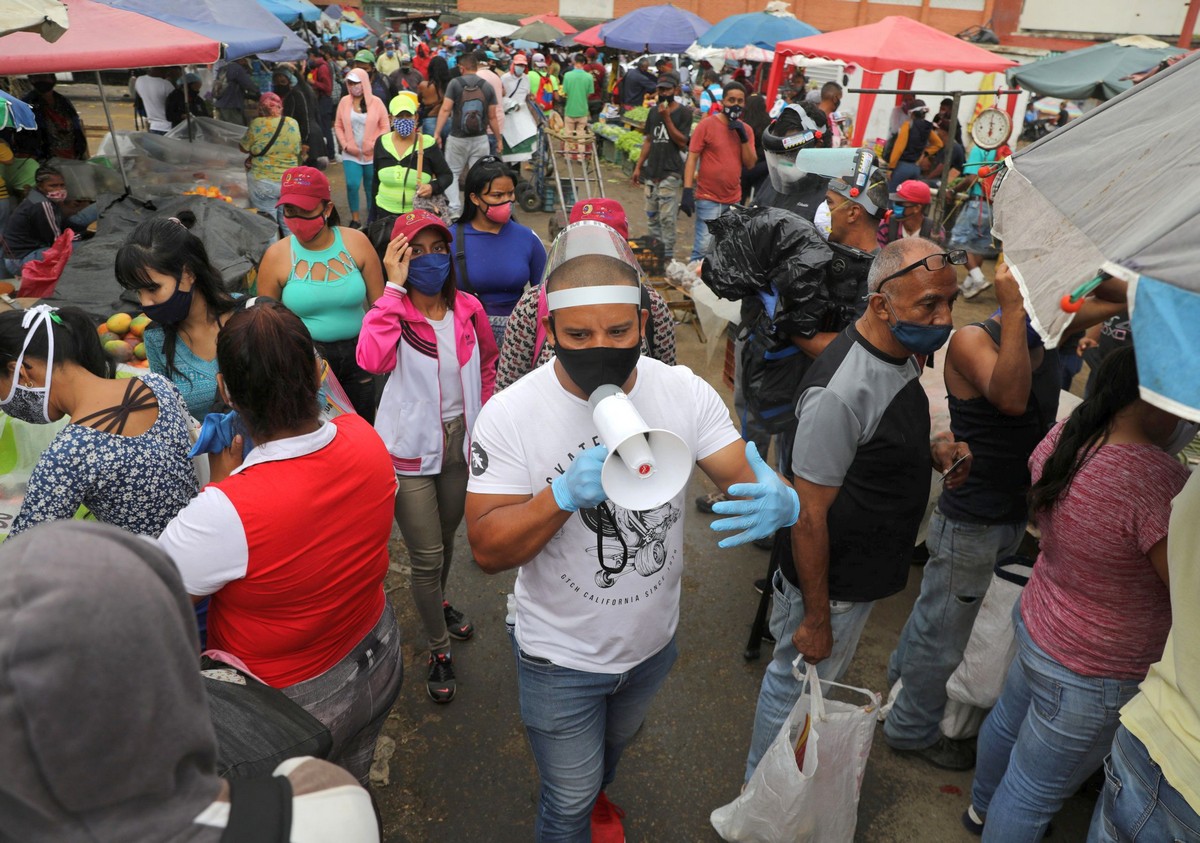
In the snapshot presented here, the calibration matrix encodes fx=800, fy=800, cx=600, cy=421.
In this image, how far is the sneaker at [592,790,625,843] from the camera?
2717 millimetres

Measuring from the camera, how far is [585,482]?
5.45 ft

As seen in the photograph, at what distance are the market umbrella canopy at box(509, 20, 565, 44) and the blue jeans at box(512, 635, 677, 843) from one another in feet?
79.4

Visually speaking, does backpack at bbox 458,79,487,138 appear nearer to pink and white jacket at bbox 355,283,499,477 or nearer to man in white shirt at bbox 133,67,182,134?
man in white shirt at bbox 133,67,182,134

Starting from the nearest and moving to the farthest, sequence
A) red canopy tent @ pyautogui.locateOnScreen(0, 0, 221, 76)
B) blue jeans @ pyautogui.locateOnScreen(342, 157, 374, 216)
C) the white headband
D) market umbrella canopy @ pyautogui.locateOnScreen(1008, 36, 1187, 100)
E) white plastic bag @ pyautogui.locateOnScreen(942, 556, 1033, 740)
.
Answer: the white headband → white plastic bag @ pyautogui.locateOnScreen(942, 556, 1033, 740) → red canopy tent @ pyautogui.locateOnScreen(0, 0, 221, 76) → blue jeans @ pyautogui.locateOnScreen(342, 157, 374, 216) → market umbrella canopy @ pyautogui.locateOnScreen(1008, 36, 1187, 100)

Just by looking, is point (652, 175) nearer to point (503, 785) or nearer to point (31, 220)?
point (31, 220)

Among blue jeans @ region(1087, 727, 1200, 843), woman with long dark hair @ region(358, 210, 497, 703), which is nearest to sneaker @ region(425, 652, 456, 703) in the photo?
woman with long dark hair @ region(358, 210, 497, 703)

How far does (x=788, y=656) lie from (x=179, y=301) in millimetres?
2670

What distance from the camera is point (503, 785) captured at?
3.08m

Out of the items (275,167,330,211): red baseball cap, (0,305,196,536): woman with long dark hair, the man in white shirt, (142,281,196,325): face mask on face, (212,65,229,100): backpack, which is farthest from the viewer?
(212,65,229,100): backpack

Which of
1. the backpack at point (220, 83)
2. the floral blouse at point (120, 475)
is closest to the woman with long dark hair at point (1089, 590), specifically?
the floral blouse at point (120, 475)

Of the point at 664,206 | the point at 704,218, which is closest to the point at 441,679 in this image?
the point at 704,218

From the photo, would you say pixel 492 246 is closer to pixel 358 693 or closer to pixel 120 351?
pixel 120 351

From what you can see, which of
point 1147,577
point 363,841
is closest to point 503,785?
point 363,841

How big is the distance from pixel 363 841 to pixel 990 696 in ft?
8.64
